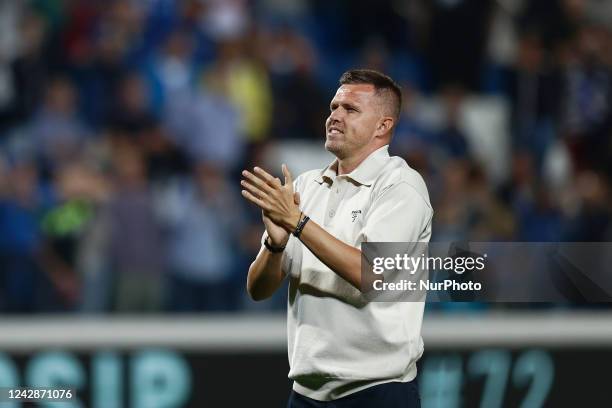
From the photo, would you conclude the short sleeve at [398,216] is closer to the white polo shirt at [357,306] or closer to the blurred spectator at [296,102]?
the white polo shirt at [357,306]

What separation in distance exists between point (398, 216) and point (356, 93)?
49 cm

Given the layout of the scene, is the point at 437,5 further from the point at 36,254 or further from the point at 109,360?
the point at 109,360

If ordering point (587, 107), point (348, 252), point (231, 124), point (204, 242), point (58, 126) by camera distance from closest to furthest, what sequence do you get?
point (348, 252) → point (204, 242) → point (58, 126) → point (231, 124) → point (587, 107)

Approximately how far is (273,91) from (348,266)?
19.1 feet

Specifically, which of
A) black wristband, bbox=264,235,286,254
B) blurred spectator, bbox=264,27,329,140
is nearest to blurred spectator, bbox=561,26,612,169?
blurred spectator, bbox=264,27,329,140

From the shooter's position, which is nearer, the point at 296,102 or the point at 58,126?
the point at 58,126

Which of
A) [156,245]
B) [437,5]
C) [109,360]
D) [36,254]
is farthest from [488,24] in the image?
[109,360]

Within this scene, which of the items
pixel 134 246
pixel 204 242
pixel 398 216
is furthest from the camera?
pixel 204 242

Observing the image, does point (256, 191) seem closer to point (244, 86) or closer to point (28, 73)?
point (244, 86)

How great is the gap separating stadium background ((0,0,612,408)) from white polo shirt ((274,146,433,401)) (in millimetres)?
2038

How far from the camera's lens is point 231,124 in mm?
9336

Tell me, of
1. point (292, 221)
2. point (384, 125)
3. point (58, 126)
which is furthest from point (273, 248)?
point (58, 126)

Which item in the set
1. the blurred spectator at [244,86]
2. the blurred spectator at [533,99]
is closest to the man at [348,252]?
the blurred spectator at [244,86]

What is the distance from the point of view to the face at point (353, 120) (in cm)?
421
